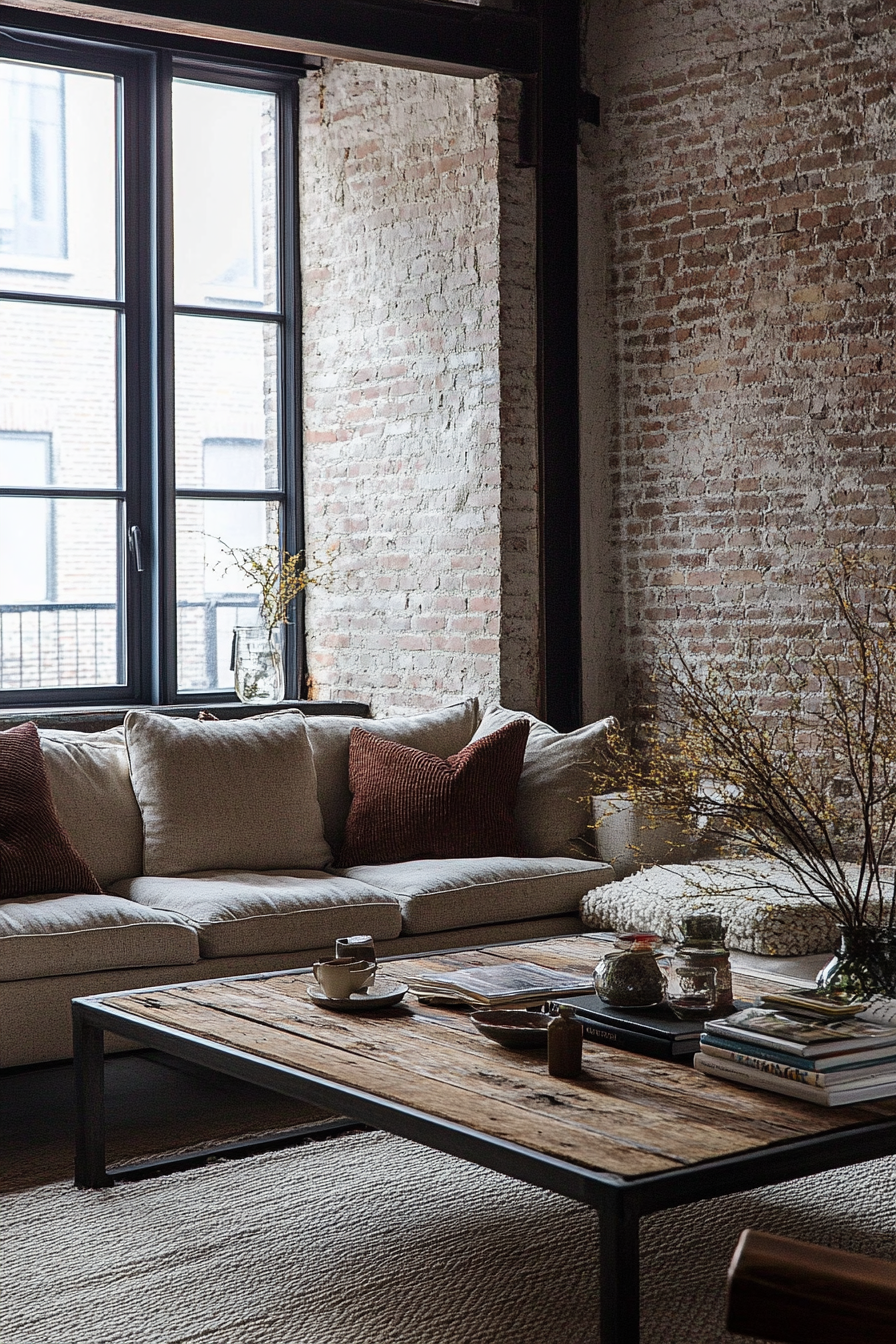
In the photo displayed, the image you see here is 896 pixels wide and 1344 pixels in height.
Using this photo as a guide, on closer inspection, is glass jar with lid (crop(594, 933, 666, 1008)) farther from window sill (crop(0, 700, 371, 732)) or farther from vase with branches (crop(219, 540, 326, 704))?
vase with branches (crop(219, 540, 326, 704))

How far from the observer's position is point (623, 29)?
5621 millimetres

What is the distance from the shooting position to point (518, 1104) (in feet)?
7.60

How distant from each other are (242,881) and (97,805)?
0.49m

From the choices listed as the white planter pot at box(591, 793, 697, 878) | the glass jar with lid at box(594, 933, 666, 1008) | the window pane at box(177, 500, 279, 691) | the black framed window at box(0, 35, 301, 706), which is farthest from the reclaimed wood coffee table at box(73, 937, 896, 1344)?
the window pane at box(177, 500, 279, 691)

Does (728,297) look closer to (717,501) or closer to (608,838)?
(717,501)

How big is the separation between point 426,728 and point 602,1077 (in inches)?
102

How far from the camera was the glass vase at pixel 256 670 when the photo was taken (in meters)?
5.87

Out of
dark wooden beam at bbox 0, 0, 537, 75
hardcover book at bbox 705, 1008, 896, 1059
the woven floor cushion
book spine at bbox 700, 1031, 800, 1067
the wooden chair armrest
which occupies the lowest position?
the woven floor cushion

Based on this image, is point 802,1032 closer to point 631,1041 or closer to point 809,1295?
point 631,1041

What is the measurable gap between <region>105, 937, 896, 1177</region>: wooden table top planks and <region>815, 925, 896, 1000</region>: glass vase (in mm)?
285

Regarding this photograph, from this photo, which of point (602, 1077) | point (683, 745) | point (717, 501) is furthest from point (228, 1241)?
point (717, 501)

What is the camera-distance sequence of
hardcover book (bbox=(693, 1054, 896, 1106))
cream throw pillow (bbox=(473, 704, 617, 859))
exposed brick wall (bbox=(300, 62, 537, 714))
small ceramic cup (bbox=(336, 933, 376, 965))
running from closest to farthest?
1. hardcover book (bbox=(693, 1054, 896, 1106))
2. small ceramic cup (bbox=(336, 933, 376, 965))
3. cream throw pillow (bbox=(473, 704, 617, 859))
4. exposed brick wall (bbox=(300, 62, 537, 714))

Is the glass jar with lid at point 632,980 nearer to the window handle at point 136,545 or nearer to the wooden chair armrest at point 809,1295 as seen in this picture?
the wooden chair armrest at point 809,1295

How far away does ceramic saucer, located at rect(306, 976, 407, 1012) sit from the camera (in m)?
2.90
